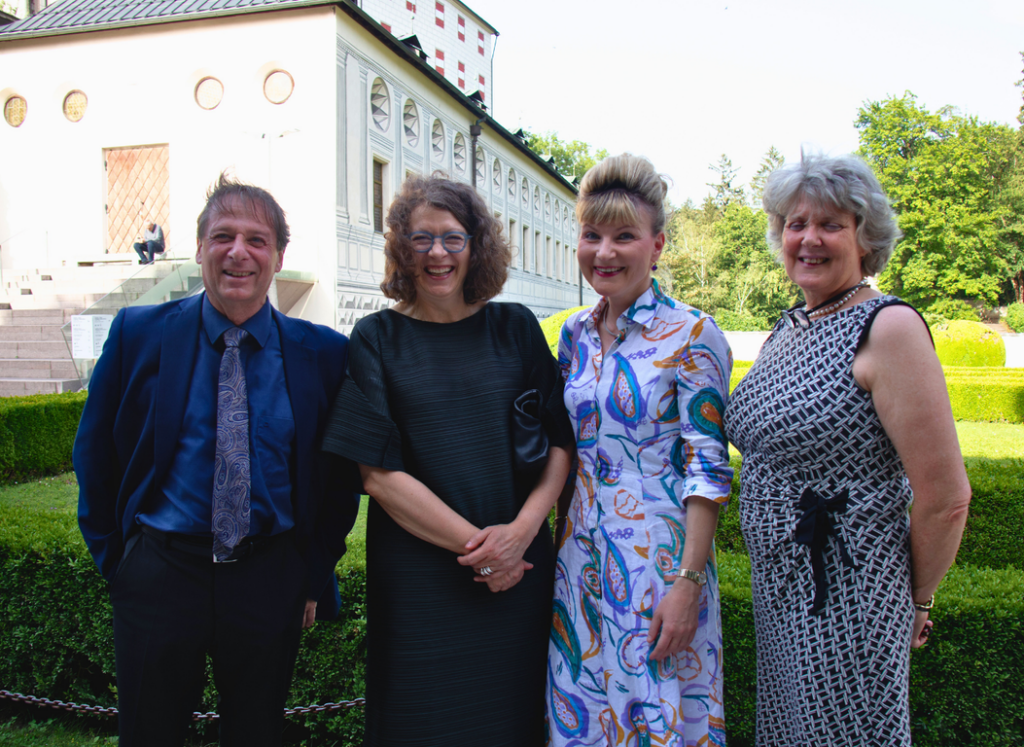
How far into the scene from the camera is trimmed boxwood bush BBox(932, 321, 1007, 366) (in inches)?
869

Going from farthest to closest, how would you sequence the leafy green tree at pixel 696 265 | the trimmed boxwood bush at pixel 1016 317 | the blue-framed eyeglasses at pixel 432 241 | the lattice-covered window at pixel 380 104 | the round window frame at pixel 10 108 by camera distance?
the leafy green tree at pixel 696 265, the trimmed boxwood bush at pixel 1016 317, the lattice-covered window at pixel 380 104, the round window frame at pixel 10 108, the blue-framed eyeglasses at pixel 432 241

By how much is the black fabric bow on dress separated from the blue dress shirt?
163cm

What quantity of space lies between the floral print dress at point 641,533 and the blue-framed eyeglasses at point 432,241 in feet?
2.16

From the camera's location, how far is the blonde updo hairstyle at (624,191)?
89.5 inches

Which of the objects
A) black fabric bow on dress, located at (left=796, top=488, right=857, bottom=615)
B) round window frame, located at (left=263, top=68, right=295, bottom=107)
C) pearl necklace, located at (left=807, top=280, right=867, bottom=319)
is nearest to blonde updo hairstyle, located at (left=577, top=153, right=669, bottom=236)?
pearl necklace, located at (left=807, top=280, right=867, bottom=319)

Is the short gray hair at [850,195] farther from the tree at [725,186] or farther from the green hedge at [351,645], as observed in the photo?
the tree at [725,186]

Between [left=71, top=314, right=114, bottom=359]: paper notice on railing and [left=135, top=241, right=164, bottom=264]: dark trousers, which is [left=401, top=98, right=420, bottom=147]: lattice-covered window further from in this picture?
[left=71, top=314, right=114, bottom=359]: paper notice on railing

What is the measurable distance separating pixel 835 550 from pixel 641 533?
0.56m

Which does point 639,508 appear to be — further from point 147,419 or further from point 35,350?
point 35,350

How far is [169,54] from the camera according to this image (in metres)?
17.5

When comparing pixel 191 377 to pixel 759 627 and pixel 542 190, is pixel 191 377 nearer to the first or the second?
pixel 759 627

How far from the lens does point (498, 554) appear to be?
228cm

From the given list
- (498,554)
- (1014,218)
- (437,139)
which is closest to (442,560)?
(498,554)

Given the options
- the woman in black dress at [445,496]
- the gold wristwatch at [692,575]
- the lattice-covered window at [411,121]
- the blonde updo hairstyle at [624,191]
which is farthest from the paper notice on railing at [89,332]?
the lattice-covered window at [411,121]
